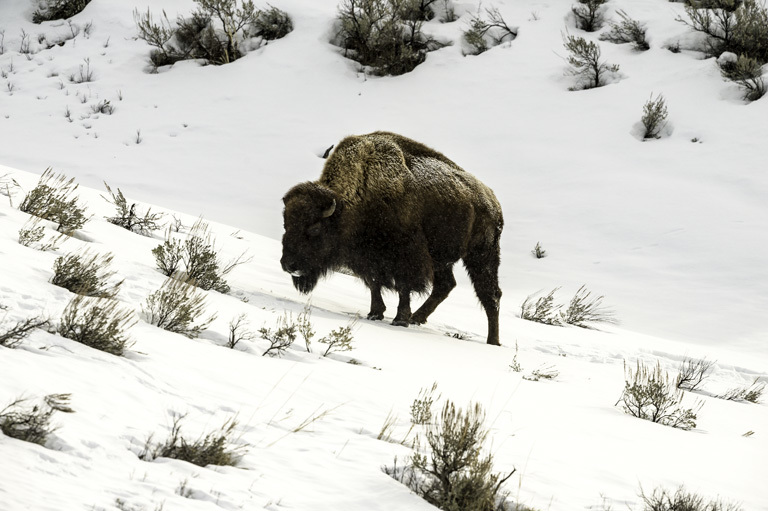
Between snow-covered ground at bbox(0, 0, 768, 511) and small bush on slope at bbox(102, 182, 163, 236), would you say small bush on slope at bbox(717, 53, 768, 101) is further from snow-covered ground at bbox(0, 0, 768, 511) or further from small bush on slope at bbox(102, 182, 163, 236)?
small bush on slope at bbox(102, 182, 163, 236)

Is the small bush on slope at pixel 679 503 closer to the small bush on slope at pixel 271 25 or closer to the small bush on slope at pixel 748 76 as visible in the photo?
the small bush on slope at pixel 748 76

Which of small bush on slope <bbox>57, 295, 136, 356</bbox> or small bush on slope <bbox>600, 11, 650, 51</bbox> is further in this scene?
small bush on slope <bbox>600, 11, 650, 51</bbox>

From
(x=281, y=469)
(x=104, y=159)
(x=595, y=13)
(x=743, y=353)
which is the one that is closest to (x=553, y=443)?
(x=281, y=469)

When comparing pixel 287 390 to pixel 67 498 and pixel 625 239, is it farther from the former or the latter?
pixel 625 239

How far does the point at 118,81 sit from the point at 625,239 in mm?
13320

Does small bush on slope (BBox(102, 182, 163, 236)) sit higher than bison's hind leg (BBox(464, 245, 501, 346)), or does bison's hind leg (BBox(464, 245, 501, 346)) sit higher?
small bush on slope (BBox(102, 182, 163, 236))

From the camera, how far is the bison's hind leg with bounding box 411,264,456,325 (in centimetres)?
775

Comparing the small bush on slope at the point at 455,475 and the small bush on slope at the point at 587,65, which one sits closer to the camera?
the small bush on slope at the point at 455,475

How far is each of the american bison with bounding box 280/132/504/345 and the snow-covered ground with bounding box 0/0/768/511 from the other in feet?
1.62

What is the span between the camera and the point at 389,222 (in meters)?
7.12

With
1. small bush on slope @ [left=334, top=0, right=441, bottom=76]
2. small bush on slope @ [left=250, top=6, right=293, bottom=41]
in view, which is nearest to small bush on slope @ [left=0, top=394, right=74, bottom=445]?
small bush on slope @ [left=334, top=0, right=441, bottom=76]

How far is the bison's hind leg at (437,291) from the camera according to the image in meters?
7.75

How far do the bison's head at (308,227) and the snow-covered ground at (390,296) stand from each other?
433mm

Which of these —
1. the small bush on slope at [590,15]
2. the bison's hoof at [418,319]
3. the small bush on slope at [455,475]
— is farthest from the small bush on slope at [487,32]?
the small bush on slope at [455,475]
